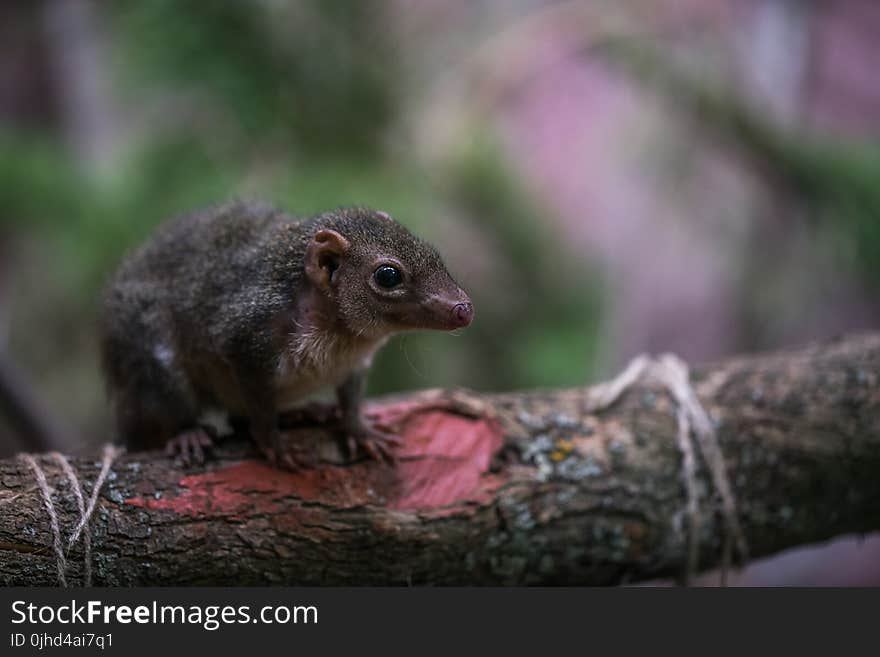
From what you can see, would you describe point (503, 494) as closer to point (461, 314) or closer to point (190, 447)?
point (461, 314)

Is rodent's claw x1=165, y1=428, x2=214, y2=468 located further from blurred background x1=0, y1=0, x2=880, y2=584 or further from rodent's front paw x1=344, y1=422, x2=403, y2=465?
blurred background x1=0, y1=0, x2=880, y2=584

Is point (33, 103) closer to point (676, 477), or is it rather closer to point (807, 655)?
point (676, 477)

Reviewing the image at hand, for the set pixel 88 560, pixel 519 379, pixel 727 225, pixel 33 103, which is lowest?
pixel 88 560

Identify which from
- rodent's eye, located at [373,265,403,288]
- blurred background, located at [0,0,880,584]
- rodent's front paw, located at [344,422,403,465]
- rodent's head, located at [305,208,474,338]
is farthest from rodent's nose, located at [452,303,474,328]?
blurred background, located at [0,0,880,584]

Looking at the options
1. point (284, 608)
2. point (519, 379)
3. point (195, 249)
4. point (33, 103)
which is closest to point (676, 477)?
point (284, 608)

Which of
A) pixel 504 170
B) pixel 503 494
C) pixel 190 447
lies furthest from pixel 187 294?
pixel 504 170
